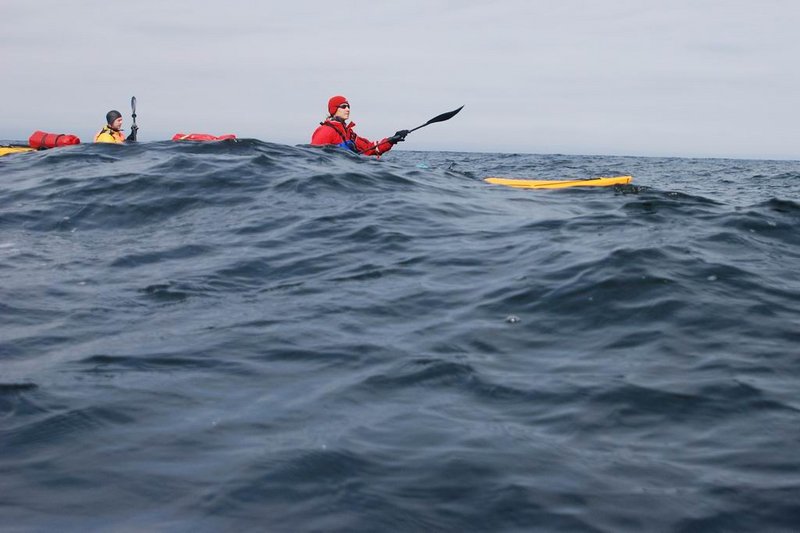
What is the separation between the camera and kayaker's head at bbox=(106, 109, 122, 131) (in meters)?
16.3

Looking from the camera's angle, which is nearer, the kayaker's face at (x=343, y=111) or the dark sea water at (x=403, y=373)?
the dark sea water at (x=403, y=373)

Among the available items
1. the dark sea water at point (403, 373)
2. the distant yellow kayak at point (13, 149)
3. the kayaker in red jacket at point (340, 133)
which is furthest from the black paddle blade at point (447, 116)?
the distant yellow kayak at point (13, 149)

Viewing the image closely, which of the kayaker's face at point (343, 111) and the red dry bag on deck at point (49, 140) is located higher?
the kayaker's face at point (343, 111)

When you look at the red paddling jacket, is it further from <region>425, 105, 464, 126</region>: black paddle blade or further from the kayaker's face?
<region>425, 105, 464, 126</region>: black paddle blade

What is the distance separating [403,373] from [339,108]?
12092mm

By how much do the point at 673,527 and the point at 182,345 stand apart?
10.9 feet

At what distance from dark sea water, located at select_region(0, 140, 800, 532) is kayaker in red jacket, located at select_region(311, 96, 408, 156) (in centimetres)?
690

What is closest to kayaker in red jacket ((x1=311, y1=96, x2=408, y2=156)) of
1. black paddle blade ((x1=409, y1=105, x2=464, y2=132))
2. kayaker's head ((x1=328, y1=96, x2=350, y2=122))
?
kayaker's head ((x1=328, y1=96, x2=350, y2=122))

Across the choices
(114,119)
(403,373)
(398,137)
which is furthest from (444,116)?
(403,373)

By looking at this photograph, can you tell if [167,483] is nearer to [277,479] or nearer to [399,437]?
[277,479]

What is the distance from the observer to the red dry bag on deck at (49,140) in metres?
17.0

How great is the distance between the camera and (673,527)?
294 centimetres

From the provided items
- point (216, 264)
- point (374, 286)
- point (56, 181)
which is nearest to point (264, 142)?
point (56, 181)

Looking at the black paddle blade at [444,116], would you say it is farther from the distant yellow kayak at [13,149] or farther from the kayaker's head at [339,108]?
the distant yellow kayak at [13,149]
